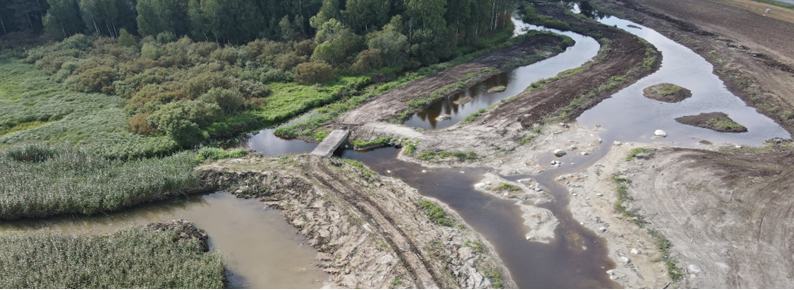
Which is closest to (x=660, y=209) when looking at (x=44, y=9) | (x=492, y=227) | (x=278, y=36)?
(x=492, y=227)

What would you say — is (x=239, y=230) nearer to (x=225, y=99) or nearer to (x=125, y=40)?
(x=225, y=99)

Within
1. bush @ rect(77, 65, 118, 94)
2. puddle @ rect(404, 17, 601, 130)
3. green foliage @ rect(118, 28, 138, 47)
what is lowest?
puddle @ rect(404, 17, 601, 130)

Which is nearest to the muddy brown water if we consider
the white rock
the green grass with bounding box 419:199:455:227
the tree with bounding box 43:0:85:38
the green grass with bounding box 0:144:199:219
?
the green grass with bounding box 419:199:455:227

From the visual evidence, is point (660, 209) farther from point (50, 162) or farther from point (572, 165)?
point (50, 162)

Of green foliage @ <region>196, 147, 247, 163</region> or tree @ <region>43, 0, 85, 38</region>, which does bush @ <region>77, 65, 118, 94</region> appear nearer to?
green foliage @ <region>196, 147, 247, 163</region>

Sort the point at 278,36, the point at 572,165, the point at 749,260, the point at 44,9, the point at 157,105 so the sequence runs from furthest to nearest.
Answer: the point at 44,9
the point at 278,36
the point at 157,105
the point at 572,165
the point at 749,260

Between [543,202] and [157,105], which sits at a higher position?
[157,105]

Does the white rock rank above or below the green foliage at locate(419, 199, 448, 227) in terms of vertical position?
below

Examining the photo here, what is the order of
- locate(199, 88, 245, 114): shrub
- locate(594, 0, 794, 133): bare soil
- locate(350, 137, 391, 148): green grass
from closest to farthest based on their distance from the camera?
locate(350, 137, 391, 148): green grass → locate(199, 88, 245, 114): shrub → locate(594, 0, 794, 133): bare soil
